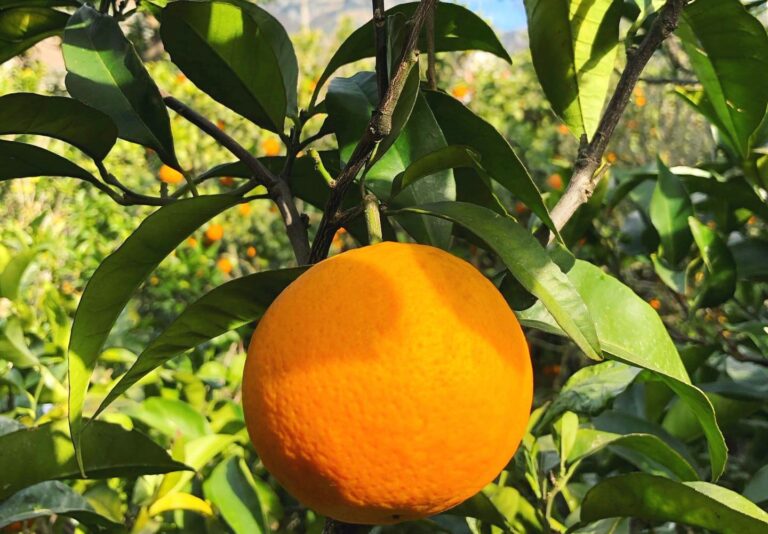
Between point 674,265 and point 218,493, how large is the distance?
2.56ft

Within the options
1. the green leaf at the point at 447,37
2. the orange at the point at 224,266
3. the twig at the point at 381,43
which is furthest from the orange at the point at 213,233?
the twig at the point at 381,43

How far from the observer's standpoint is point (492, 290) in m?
0.51

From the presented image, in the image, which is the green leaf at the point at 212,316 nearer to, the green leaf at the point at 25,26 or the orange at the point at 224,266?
the green leaf at the point at 25,26

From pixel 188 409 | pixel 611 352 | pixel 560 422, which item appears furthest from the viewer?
pixel 188 409

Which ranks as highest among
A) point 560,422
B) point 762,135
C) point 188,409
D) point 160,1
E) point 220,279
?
point 160,1

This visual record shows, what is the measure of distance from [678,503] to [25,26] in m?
0.77

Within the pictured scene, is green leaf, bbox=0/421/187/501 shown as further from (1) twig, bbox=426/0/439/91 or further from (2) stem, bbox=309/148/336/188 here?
(1) twig, bbox=426/0/439/91

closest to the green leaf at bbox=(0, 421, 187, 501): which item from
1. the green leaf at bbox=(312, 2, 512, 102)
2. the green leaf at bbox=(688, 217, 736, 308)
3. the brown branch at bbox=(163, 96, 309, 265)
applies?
the brown branch at bbox=(163, 96, 309, 265)

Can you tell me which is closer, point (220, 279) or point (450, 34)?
point (450, 34)

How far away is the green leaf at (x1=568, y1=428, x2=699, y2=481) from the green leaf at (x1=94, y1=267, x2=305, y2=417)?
0.41 metres

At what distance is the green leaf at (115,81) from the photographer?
705 millimetres

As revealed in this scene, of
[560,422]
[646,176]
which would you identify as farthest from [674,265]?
[560,422]

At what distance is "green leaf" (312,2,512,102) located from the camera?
719mm

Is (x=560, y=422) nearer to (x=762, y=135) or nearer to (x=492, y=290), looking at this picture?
(x=492, y=290)
